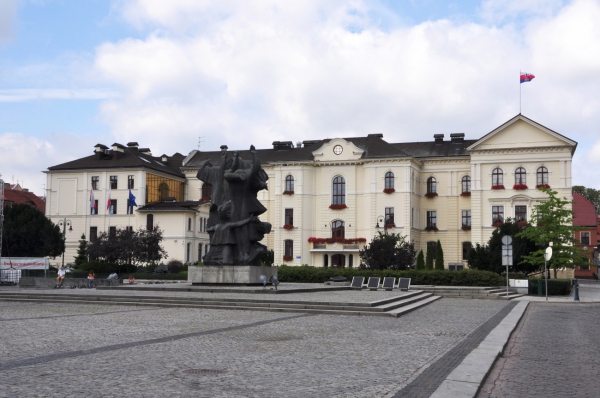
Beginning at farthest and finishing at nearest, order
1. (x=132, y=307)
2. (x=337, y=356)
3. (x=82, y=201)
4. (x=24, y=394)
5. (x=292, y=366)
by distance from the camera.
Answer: (x=82, y=201)
(x=132, y=307)
(x=337, y=356)
(x=292, y=366)
(x=24, y=394)

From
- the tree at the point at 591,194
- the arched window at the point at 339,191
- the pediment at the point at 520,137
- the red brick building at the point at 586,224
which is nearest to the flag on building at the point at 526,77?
the pediment at the point at 520,137

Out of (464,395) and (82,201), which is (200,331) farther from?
(82,201)

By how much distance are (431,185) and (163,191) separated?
101 feet

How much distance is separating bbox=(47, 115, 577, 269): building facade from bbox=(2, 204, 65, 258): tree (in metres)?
10.5

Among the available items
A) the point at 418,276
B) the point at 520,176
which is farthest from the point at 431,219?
the point at 418,276

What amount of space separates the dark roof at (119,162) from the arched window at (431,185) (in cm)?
2951

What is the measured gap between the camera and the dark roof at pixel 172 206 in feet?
232

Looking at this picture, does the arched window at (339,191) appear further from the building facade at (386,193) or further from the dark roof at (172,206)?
the dark roof at (172,206)

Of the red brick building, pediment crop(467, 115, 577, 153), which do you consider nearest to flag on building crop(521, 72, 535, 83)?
pediment crop(467, 115, 577, 153)

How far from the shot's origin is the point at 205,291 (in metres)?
25.0

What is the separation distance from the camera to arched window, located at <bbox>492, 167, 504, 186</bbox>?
66.0 metres

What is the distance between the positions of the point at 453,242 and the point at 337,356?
61770mm

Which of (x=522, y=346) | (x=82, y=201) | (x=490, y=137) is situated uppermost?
(x=490, y=137)

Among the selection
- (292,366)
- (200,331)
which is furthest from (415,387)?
(200,331)
